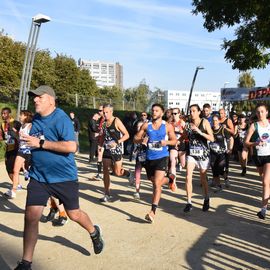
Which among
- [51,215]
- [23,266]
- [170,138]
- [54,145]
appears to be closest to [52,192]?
[54,145]

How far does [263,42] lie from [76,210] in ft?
30.5

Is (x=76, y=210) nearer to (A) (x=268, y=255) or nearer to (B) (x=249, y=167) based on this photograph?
(A) (x=268, y=255)

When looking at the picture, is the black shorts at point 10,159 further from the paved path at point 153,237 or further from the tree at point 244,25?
the tree at point 244,25

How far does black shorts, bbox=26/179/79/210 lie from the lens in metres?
4.58

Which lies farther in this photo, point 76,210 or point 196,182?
point 196,182

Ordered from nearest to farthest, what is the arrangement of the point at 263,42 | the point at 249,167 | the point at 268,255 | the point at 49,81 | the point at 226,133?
1. the point at 268,255
2. the point at 226,133
3. the point at 263,42
4. the point at 249,167
5. the point at 49,81

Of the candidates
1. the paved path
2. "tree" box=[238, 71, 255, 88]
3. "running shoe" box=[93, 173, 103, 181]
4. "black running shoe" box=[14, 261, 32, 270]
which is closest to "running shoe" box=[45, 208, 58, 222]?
the paved path

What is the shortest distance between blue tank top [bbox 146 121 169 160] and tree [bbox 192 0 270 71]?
18.1 feet

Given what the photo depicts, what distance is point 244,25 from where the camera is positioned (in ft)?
43.0

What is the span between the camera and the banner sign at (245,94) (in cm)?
2231

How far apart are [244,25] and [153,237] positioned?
9.07 metres

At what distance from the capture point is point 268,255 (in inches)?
201

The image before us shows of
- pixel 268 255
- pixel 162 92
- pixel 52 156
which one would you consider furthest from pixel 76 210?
pixel 162 92

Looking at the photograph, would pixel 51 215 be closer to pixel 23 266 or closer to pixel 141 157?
pixel 141 157
